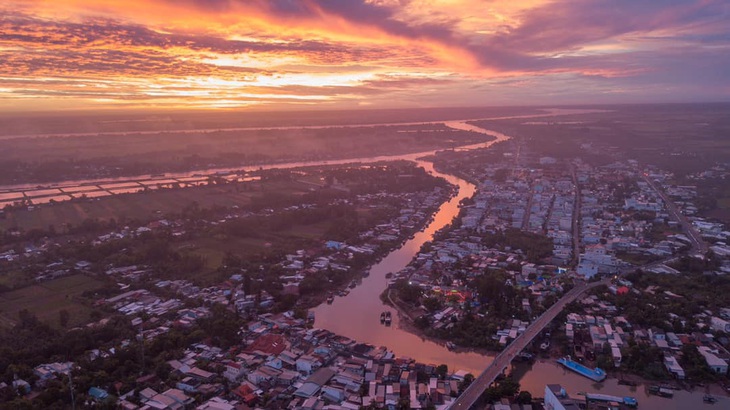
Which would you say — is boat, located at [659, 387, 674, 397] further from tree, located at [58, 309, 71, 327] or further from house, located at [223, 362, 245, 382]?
tree, located at [58, 309, 71, 327]

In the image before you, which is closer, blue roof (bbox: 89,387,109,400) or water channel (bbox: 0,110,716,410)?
blue roof (bbox: 89,387,109,400)

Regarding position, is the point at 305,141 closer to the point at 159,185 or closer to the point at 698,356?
the point at 159,185

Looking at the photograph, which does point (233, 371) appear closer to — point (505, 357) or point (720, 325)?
point (505, 357)

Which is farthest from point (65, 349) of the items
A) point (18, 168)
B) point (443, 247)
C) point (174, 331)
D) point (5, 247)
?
point (18, 168)

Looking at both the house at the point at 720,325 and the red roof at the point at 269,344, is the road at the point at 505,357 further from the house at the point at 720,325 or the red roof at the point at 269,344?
the red roof at the point at 269,344

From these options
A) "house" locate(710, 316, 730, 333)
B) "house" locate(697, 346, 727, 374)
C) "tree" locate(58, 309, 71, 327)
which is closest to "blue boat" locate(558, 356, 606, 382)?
"house" locate(697, 346, 727, 374)

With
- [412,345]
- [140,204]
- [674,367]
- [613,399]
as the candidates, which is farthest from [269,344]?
[140,204]
